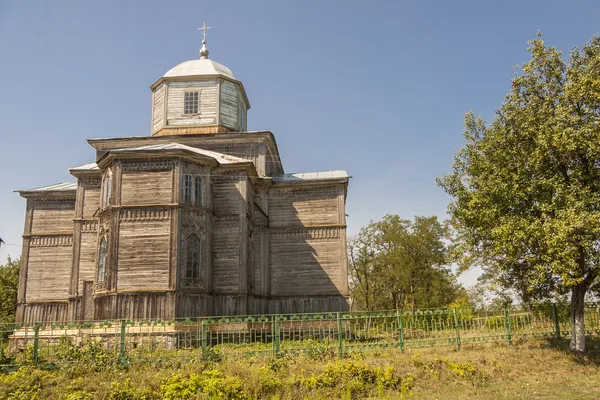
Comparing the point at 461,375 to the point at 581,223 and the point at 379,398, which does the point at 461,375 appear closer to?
the point at 379,398

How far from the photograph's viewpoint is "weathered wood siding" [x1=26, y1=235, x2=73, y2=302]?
23.6 m

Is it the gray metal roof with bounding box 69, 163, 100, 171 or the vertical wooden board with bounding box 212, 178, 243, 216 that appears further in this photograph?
the gray metal roof with bounding box 69, 163, 100, 171

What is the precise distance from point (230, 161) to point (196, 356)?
35.6 feet

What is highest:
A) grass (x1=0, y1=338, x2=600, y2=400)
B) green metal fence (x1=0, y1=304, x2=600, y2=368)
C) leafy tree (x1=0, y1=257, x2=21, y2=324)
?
leafy tree (x1=0, y1=257, x2=21, y2=324)

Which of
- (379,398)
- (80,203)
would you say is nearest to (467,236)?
(379,398)

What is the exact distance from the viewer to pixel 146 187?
1939cm

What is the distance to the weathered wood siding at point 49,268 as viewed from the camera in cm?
2362

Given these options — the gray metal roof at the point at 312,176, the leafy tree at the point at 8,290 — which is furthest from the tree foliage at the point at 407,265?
the leafy tree at the point at 8,290

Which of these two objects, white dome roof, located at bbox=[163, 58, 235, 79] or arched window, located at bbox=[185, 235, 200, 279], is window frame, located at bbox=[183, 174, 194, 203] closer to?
arched window, located at bbox=[185, 235, 200, 279]

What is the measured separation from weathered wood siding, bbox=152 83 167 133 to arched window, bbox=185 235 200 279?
8.63 m

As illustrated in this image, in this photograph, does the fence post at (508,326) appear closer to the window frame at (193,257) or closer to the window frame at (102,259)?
the window frame at (193,257)

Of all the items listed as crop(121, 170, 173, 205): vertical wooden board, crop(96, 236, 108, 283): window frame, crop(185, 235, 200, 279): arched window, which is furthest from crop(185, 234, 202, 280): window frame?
crop(96, 236, 108, 283): window frame

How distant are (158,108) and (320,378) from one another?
19.5 metres

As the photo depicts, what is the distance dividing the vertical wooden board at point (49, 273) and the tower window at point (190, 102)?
8851 mm
